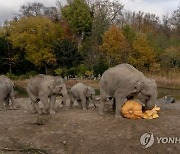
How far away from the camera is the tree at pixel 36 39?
161ft

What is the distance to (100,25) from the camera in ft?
174

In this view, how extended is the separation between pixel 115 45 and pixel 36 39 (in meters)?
10.2

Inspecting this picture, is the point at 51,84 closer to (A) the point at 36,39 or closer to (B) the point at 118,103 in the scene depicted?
(B) the point at 118,103

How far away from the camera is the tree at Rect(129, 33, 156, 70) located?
4741 cm

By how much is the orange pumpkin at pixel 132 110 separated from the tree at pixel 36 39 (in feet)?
116

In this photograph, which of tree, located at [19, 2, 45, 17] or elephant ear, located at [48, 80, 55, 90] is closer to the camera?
elephant ear, located at [48, 80, 55, 90]

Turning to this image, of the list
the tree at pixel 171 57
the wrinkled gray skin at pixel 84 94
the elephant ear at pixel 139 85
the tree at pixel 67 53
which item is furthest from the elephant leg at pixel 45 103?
the tree at pixel 171 57

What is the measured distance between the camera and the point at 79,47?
52.7 m

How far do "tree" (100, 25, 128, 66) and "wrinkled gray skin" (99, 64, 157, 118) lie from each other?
32.5m

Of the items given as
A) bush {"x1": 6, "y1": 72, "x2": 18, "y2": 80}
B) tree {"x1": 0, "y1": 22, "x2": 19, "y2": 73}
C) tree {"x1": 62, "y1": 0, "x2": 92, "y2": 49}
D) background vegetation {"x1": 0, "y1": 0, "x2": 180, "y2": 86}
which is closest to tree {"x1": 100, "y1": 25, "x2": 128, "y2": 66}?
background vegetation {"x1": 0, "y1": 0, "x2": 180, "y2": 86}

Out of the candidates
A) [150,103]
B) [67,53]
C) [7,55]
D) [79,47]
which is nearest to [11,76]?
[7,55]

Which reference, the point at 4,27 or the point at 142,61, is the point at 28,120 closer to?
the point at 142,61

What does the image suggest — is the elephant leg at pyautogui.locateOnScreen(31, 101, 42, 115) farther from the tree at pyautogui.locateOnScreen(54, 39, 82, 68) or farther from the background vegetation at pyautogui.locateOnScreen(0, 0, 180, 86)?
the tree at pyautogui.locateOnScreen(54, 39, 82, 68)

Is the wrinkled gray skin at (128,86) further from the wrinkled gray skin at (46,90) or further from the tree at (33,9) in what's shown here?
the tree at (33,9)
